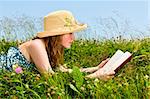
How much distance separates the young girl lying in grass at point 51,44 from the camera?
5293mm

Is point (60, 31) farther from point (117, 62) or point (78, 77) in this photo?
point (78, 77)

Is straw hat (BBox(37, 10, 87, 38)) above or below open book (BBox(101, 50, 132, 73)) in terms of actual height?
above

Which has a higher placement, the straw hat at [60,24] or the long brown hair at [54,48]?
the straw hat at [60,24]

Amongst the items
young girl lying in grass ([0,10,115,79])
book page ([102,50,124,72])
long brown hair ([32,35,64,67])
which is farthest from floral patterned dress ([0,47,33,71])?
book page ([102,50,124,72])

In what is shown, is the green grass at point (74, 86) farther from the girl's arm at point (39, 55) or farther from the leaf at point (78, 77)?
the girl's arm at point (39, 55)

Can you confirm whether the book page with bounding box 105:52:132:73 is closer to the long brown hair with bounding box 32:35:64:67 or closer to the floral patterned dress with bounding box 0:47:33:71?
the long brown hair with bounding box 32:35:64:67

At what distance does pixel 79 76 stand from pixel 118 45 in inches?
111

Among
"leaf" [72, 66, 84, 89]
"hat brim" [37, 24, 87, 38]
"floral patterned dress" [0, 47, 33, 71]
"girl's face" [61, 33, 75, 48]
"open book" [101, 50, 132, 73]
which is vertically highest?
"hat brim" [37, 24, 87, 38]

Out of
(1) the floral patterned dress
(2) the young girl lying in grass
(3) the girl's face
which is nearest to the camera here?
(2) the young girl lying in grass

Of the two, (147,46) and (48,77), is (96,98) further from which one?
(147,46)

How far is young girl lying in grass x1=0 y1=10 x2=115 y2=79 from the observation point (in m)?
5.29

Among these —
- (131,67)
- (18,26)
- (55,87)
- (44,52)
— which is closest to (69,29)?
(44,52)

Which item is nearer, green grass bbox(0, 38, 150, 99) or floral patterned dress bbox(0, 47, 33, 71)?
green grass bbox(0, 38, 150, 99)

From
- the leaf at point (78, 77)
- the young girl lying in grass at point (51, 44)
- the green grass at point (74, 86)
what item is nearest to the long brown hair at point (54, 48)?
the young girl lying in grass at point (51, 44)
